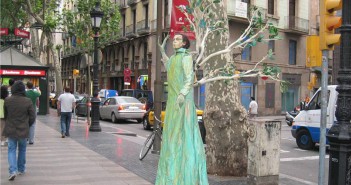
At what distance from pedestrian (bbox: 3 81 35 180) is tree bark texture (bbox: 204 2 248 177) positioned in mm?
3497

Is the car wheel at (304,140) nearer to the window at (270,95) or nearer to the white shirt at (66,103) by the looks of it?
the white shirt at (66,103)

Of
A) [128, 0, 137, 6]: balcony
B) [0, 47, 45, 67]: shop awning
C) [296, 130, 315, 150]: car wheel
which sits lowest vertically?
[296, 130, 315, 150]: car wheel

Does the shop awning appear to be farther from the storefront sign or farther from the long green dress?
the storefront sign

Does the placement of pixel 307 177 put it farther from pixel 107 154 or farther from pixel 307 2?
pixel 307 2

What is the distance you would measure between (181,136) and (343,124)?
2523 millimetres

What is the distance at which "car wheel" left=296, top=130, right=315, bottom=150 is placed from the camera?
13805 mm

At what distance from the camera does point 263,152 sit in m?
7.63

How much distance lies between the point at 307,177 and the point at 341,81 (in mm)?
3519

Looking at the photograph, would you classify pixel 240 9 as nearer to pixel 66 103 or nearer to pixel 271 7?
pixel 271 7

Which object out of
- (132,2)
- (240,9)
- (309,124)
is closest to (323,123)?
(309,124)

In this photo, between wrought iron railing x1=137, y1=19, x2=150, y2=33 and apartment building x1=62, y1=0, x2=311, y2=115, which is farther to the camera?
wrought iron railing x1=137, y1=19, x2=150, y2=33

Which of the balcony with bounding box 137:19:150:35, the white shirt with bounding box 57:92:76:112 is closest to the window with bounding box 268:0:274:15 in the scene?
the balcony with bounding box 137:19:150:35

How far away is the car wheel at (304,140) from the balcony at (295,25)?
2337cm

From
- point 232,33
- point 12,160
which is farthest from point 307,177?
point 232,33
